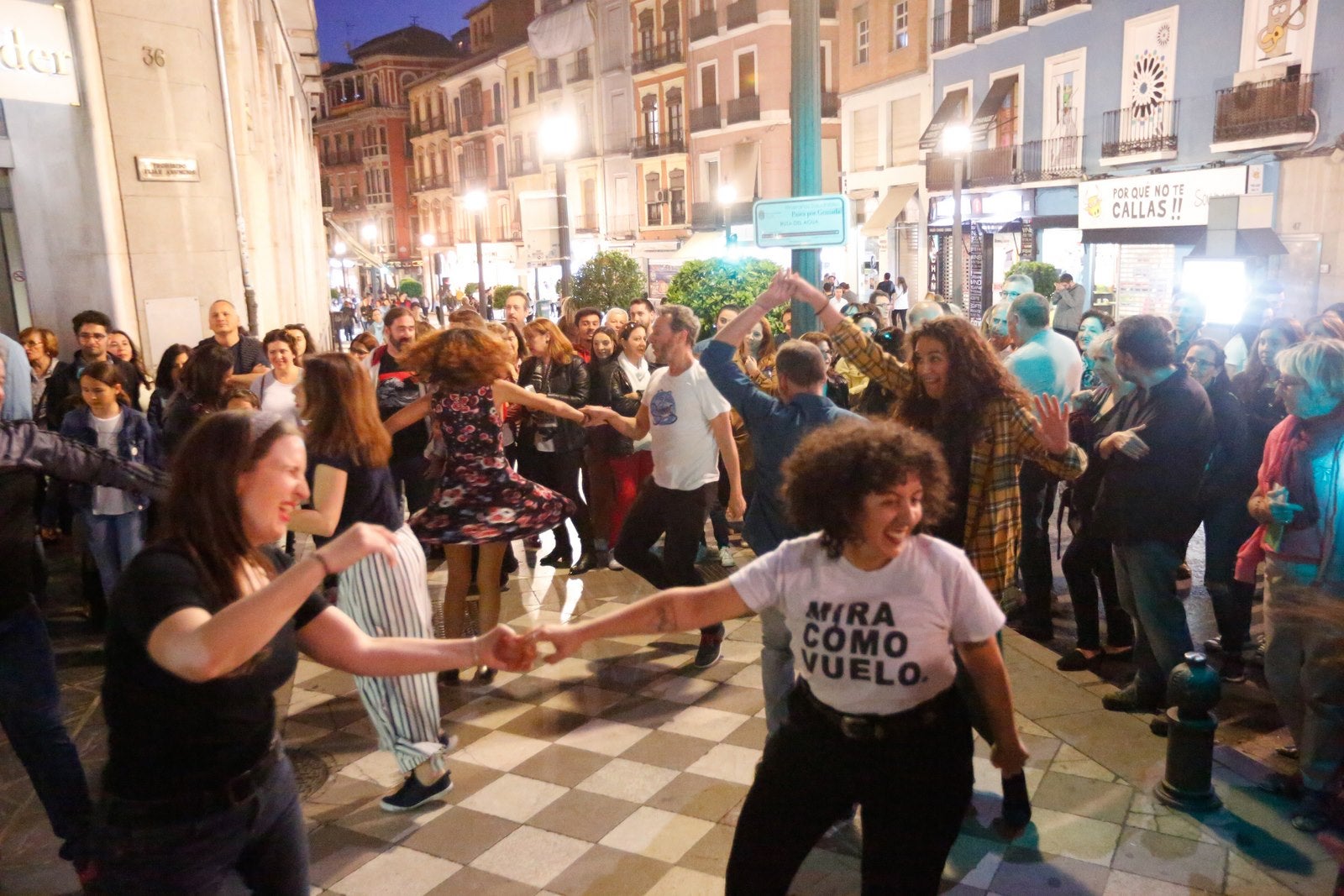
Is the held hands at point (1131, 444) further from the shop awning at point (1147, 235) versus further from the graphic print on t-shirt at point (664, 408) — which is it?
the shop awning at point (1147, 235)

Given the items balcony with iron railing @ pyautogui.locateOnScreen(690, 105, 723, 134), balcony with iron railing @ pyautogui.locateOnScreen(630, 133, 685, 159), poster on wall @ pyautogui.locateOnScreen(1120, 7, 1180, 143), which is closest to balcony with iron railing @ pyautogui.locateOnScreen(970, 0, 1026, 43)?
poster on wall @ pyautogui.locateOnScreen(1120, 7, 1180, 143)

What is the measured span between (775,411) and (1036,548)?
2563mm

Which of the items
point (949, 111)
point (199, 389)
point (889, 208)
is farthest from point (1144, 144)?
point (199, 389)

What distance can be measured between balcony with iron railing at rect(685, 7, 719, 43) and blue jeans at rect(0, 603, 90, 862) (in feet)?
115

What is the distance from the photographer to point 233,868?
244cm

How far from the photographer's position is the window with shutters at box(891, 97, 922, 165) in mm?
28453

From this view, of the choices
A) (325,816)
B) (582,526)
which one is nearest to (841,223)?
(582,526)

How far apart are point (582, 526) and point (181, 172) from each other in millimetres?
6294

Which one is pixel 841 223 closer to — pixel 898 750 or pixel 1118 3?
pixel 898 750

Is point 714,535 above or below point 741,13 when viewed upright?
below

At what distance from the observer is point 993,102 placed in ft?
80.0

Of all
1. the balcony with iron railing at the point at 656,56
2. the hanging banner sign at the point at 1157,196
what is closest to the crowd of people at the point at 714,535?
the hanging banner sign at the point at 1157,196

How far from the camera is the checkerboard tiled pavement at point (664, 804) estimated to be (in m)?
3.69

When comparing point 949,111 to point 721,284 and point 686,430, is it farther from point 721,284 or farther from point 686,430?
point 686,430
